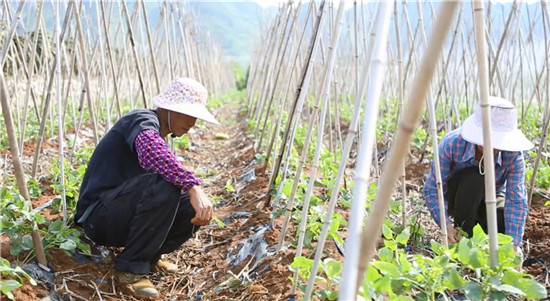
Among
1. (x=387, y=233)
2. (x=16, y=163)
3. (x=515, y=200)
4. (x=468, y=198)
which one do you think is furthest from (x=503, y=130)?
(x=16, y=163)

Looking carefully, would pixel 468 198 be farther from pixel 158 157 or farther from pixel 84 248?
pixel 84 248

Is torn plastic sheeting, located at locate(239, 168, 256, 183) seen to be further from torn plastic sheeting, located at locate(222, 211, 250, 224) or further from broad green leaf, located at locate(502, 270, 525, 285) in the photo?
broad green leaf, located at locate(502, 270, 525, 285)

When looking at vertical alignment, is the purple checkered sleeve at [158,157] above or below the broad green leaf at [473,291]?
above

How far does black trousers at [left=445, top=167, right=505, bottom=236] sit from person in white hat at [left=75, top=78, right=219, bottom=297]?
3.72ft

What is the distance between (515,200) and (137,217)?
149cm

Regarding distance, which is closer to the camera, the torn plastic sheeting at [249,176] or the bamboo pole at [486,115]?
the bamboo pole at [486,115]

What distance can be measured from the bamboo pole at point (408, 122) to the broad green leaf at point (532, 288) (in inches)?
28.5

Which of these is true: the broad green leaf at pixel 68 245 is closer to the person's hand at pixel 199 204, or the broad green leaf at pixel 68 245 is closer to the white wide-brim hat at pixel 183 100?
the person's hand at pixel 199 204

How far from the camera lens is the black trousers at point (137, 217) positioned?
79.4 inches

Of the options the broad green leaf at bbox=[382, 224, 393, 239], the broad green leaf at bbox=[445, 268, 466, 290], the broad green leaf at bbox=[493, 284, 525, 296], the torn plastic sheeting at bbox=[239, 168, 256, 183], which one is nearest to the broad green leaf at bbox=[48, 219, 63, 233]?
the broad green leaf at bbox=[382, 224, 393, 239]

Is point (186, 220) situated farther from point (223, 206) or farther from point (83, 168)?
point (223, 206)

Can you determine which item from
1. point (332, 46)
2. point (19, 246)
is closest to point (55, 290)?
point (19, 246)

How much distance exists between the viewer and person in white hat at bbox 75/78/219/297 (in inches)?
77.8

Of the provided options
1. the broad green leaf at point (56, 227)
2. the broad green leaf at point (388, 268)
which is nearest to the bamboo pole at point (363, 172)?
the broad green leaf at point (388, 268)
